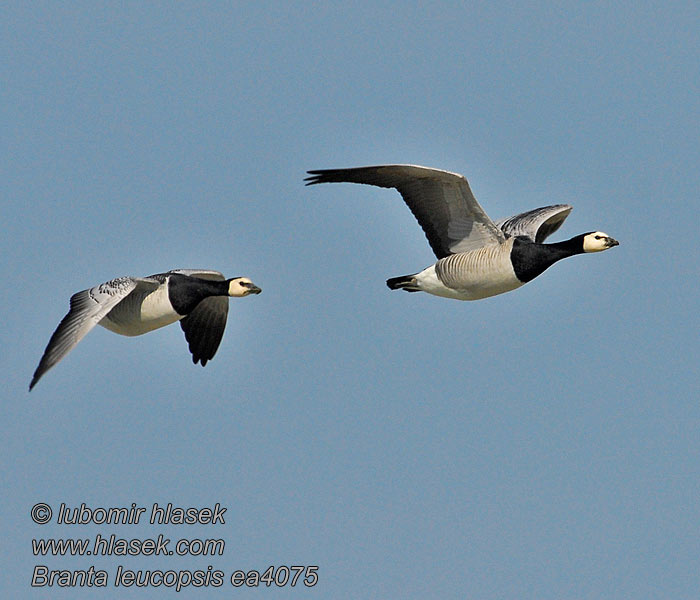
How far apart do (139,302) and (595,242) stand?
18.8ft

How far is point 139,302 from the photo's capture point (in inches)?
695

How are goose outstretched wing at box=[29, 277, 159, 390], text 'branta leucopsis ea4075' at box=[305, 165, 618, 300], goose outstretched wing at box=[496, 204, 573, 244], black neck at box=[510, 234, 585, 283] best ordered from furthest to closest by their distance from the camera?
goose outstretched wing at box=[496, 204, 573, 244]
black neck at box=[510, 234, 585, 283]
text 'branta leucopsis ea4075' at box=[305, 165, 618, 300]
goose outstretched wing at box=[29, 277, 159, 390]

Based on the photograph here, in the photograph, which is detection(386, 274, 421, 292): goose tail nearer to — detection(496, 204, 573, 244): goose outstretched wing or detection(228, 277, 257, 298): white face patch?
detection(496, 204, 573, 244): goose outstretched wing

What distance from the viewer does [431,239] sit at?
17.5m

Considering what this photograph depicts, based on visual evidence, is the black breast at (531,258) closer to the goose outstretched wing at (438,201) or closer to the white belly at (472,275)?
the white belly at (472,275)

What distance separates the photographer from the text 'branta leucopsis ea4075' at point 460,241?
1653 centimetres

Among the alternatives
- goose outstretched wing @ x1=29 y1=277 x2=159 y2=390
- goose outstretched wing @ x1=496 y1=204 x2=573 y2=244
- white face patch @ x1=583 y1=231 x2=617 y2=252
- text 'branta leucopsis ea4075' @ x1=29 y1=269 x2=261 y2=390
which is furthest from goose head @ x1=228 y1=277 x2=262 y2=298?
white face patch @ x1=583 y1=231 x2=617 y2=252

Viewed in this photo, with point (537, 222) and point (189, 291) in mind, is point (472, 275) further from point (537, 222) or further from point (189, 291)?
point (189, 291)

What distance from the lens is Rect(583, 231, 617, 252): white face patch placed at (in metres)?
17.1

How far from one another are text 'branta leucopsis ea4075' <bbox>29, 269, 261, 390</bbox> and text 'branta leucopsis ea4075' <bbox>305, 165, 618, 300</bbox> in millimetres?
2323

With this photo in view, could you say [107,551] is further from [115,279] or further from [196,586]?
[115,279]

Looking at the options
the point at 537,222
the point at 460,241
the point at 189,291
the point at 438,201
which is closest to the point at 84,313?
the point at 189,291

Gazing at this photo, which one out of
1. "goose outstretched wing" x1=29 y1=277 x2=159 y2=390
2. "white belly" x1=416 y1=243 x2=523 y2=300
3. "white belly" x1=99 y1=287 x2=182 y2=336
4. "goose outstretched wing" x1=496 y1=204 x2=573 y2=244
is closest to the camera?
"goose outstretched wing" x1=29 y1=277 x2=159 y2=390

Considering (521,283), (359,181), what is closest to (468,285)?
(521,283)
